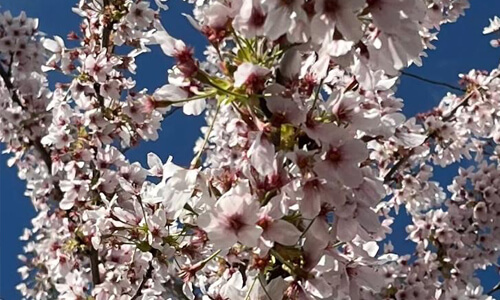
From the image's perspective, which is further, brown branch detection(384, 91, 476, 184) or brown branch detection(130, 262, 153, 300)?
brown branch detection(384, 91, 476, 184)

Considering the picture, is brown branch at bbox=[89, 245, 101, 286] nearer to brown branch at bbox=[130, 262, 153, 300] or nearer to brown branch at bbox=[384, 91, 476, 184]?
brown branch at bbox=[130, 262, 153, 300]

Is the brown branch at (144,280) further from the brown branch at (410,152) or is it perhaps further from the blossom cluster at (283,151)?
the brown branch at (410,152)

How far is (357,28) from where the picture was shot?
5.92 feet

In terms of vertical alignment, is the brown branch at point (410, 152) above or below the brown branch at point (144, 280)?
above

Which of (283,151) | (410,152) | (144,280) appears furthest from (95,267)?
(283,151)

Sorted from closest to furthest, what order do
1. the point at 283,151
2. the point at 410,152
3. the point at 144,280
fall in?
the point at 283,151, the point at 144,280, the point at 410,152

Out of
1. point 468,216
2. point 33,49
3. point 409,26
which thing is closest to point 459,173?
point 468,216

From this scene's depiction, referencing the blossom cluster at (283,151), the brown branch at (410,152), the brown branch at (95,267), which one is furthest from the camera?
the brown branch at (410,152)

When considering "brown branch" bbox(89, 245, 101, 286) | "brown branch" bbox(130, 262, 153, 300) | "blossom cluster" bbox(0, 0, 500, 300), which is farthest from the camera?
"brown branch" bbox(89, 245, 101, 286)

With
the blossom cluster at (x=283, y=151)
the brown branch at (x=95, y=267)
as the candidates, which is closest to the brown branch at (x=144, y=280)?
the blossom cluster at (x=283, y=151)

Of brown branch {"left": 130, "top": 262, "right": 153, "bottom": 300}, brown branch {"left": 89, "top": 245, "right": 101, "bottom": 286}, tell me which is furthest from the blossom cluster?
brown branch {"left": 89, "top": 245, "right": 101, "bottom": 286}

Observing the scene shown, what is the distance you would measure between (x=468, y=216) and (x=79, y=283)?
3.23 meters

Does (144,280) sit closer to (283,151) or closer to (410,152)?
(283,151)

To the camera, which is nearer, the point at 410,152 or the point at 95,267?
the point at 95,267
